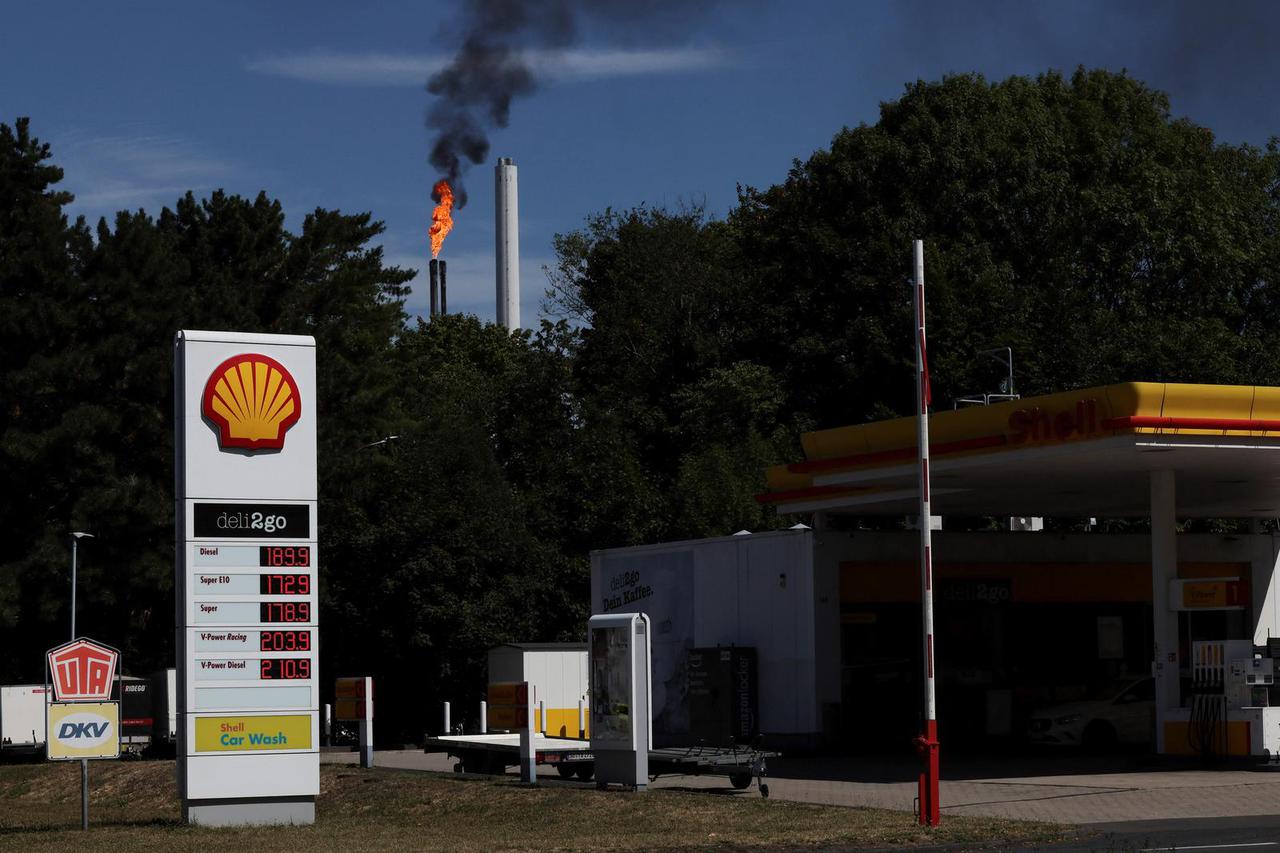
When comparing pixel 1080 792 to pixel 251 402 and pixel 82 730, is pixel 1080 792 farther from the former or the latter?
pixel 82 730

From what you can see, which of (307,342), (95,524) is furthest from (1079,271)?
(307,342)

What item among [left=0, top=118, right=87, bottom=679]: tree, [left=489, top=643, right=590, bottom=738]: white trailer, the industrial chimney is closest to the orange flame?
the industrial chimney

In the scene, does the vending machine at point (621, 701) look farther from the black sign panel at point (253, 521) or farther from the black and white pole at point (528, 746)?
the black sign panel at point (253, 521)

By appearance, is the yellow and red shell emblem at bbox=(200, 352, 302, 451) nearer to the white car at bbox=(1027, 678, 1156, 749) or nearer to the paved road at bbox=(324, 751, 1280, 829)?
the paved road at bbox=(324, 751, 1280, 829)

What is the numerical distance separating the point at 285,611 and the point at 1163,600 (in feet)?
42.8

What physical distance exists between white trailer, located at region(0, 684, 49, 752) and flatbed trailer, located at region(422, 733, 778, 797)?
19.8 meters

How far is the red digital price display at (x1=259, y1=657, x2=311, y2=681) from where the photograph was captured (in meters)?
22.1

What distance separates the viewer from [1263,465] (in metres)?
27.0

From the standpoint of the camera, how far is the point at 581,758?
90.7 feet

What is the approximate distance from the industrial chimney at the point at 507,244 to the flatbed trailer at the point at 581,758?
251 feet

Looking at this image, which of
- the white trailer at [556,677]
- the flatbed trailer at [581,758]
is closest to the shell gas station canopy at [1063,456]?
the flatbed trailer at [581,758]

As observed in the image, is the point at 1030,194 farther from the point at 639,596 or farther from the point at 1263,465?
the point at 1263,465

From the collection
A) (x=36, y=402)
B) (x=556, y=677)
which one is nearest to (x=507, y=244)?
(x=36, y=402)

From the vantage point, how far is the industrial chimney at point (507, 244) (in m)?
108
